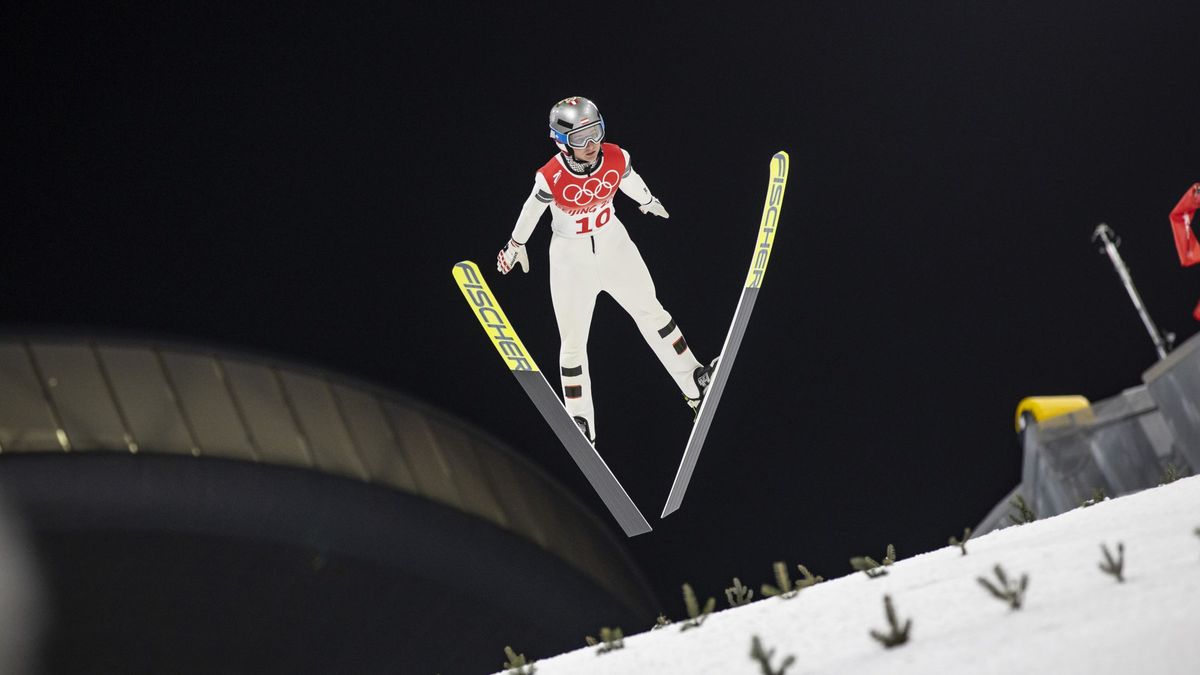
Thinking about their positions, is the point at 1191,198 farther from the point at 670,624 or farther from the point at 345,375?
the point at 345,375

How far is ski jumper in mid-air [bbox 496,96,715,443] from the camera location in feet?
26.8

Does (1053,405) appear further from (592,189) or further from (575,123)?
(575,123)

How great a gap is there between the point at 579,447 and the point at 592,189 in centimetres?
202

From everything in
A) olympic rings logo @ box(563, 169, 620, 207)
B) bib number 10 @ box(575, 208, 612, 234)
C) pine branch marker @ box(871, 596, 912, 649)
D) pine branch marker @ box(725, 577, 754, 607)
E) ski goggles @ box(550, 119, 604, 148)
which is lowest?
pine branch marker @ box(871, 596, 912, 649)

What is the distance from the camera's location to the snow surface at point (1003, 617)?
119 inches

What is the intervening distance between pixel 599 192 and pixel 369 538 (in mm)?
9449

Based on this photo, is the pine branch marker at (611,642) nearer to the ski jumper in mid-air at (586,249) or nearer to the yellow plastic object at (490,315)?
the yellow plastic object at (490,315)

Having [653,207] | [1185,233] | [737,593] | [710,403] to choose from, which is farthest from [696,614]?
[1185,233]

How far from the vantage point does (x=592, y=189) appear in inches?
326

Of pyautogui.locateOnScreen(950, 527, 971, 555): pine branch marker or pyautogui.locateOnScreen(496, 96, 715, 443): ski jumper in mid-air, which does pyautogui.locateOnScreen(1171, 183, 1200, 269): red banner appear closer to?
pyautogui.locateOnScreen(496, 96, 715, 443): ski jumper in mid-air

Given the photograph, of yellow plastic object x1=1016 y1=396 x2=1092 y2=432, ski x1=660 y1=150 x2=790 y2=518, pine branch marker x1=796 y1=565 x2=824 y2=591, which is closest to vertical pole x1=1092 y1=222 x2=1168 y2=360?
yellow plastic object x1=1016 y1=396 x2=1092 y2=432

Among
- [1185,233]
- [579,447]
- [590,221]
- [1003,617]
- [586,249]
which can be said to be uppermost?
[590,221]

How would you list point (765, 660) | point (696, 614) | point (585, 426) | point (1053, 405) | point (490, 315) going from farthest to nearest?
1. point (1053, 405)
2. point (585, 426)
3. point (490, 315)
4. point (696, 614)
5. point (765, 660)

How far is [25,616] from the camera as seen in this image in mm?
13523
